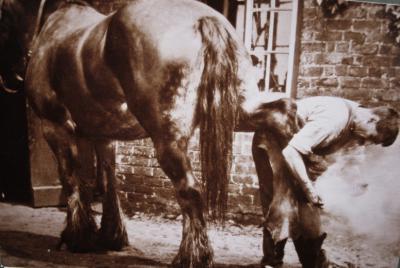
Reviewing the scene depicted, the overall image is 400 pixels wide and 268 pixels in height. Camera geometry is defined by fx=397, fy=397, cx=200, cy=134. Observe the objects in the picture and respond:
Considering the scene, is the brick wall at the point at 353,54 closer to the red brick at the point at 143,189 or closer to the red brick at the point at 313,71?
the red brick at the point at 313,71

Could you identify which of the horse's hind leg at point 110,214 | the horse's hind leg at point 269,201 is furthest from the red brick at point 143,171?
the horse's hind leg at point 269,201

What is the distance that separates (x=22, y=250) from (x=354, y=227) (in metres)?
2.12

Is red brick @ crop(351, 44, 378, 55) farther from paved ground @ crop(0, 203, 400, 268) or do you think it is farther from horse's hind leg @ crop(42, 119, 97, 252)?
horse's hind leg @ crop(42, 119, 97, 252)

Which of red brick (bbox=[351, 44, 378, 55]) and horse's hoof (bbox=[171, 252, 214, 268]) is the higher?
red brick (bbox=[351, 44, 378, 55])

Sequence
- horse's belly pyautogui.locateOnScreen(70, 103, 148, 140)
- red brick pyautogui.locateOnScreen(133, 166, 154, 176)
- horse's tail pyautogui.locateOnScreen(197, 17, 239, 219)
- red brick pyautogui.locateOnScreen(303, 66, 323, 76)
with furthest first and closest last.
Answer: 1. red brick pyautogui.locateOnScreen(133, 166, 154, 176)
2. horse's belly pyautogui.locateOnScreen(70, 103, 148, 140)
3. red brick pyautogui.locateOnScreen(303, 66, 323, 76)
4. horse's tail pyautogui.locateOnScreen(197, 17, 239, 219)

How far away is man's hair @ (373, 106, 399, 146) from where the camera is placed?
2.22m

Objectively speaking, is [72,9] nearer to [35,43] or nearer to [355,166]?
[35,43]

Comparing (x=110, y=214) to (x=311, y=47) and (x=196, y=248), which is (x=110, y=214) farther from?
(x=311, y=47)

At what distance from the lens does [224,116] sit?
2.20 m

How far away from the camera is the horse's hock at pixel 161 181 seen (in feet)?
7.64

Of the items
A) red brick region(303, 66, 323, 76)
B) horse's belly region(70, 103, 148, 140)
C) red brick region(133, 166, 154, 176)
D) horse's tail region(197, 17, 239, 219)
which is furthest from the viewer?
red brick region(133, 166, 154, 176)

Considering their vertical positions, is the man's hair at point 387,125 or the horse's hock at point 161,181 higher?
the man's hair at point 387,125

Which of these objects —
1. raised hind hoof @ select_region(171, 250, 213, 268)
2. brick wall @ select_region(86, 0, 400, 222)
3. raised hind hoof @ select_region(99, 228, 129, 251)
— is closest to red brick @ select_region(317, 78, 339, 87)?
brick wall @ select_region(86, 0, 400, 222)

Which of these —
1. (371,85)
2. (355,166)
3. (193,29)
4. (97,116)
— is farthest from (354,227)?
(97,116)
